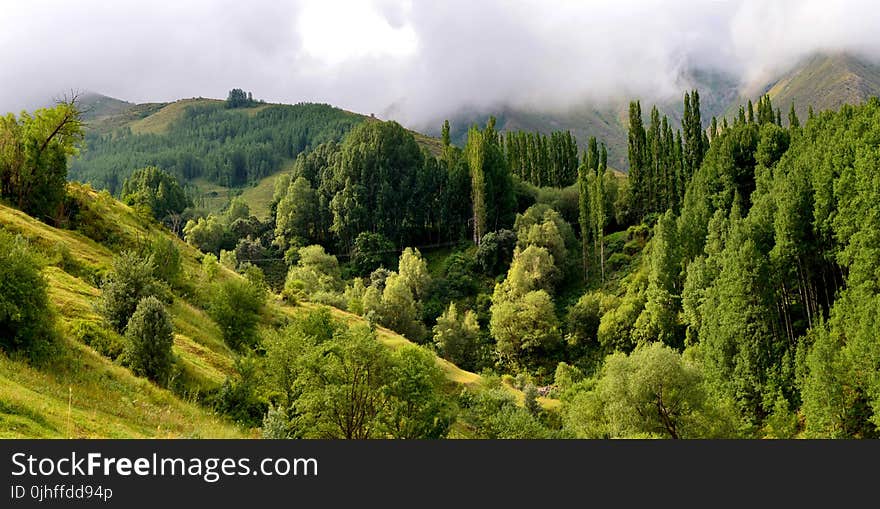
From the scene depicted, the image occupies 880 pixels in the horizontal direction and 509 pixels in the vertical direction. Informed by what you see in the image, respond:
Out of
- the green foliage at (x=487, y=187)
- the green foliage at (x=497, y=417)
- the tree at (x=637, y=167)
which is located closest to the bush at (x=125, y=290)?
the green foliage at (x=497, y=417)

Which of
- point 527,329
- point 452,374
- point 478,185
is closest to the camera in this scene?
point 452,374

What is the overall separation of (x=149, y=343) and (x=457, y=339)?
47928 millimetres

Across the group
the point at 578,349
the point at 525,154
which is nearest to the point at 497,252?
the point at 578,349

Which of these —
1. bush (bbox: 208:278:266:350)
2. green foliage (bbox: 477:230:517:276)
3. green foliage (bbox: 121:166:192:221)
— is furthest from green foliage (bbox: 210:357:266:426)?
→ green foliage (bbox: 121:166:192:221)

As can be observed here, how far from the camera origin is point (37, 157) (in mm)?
49000

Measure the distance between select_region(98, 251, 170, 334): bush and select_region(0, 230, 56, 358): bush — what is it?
560 cm

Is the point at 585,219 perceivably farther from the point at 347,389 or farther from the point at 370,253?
the point at 347,389

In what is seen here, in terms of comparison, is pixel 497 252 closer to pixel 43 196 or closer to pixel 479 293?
pixel 479 293

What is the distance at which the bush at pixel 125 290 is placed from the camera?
1303 inches

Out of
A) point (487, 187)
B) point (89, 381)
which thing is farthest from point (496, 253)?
point (89, 381)

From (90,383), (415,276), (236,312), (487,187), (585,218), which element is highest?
(487,187)

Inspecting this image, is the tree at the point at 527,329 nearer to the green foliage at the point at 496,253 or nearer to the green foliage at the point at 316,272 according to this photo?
the green foliage at the point at 496,253

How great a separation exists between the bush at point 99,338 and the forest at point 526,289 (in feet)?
0.50

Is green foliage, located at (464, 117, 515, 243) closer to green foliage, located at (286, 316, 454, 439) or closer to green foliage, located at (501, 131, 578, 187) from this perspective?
green foliage, located at (501, 131, 578, 187)
